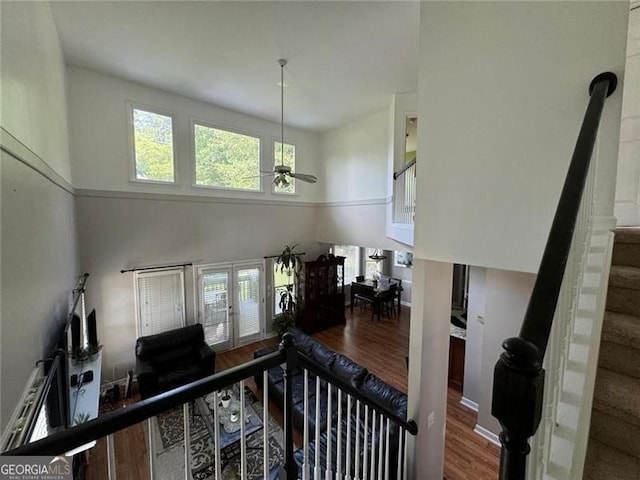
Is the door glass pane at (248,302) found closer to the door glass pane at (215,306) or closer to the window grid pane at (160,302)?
the door glass pane at (215,306)

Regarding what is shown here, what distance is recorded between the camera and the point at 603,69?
1.67m

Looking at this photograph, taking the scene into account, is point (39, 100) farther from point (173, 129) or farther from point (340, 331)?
point (340, 331)

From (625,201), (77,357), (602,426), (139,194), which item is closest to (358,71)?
(625,201)

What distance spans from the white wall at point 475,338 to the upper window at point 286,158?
15.9 ft

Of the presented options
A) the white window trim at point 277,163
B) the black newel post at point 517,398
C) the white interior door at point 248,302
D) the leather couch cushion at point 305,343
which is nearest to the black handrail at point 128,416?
the black newel post at point 517,398

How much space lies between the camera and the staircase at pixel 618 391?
114cm

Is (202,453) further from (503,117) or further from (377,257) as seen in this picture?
(377,257)

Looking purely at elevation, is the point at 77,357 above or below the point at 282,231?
below

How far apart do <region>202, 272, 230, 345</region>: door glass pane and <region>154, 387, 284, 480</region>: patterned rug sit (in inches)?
76.9

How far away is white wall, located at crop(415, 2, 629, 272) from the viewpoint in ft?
5.68

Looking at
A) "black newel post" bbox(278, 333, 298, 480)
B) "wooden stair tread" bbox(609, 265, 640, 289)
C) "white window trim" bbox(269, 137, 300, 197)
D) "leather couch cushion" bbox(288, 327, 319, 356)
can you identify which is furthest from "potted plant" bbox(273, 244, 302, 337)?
"wooden stair tread" bbox(609, 265, 640, 289)

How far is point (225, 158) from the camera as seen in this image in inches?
249

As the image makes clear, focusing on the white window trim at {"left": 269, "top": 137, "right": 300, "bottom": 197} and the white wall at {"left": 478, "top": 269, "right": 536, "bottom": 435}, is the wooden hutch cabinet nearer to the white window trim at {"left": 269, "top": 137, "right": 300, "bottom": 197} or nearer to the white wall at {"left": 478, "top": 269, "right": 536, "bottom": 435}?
the white window trim at {"left": 269, "top": 137, "right": 300, "bottom": 197}

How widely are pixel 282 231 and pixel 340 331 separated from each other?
327 cm
